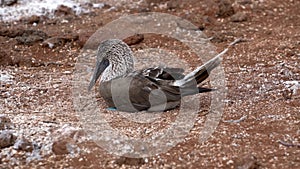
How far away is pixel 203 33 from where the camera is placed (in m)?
Result: 10.0

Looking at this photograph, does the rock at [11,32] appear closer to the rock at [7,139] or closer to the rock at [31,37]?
the rock at [31,37]

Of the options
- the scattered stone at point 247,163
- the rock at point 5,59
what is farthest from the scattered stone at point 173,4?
the scattered stone at point 247,163

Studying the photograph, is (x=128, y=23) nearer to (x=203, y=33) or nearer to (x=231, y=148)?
(x=203, y=33)

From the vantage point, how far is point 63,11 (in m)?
11.1

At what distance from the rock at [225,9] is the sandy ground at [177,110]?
2 cm

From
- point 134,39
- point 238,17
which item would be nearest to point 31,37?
point 134,39

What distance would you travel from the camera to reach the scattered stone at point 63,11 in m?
11.1

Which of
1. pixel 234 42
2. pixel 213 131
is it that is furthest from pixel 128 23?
pixel 213 131

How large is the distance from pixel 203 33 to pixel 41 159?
520cm

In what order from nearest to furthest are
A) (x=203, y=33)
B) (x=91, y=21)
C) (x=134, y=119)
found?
1. (x=134, y=119)
2. (x=203, y=33)
3. (x=91, y=21)

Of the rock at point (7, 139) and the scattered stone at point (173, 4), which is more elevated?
the rock at point (7, 139)

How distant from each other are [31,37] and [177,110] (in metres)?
3.91

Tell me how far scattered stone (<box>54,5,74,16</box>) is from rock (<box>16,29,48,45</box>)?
4.19ft

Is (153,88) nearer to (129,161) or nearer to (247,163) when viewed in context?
(129,161)
